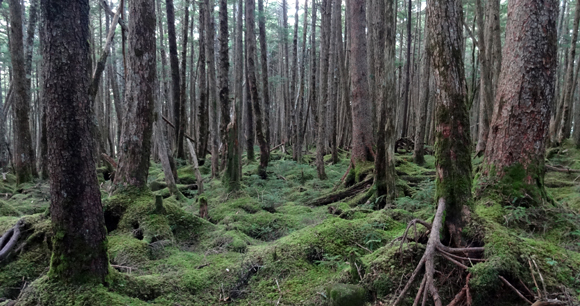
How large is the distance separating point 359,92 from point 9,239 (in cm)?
777

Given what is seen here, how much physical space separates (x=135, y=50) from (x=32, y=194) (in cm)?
578

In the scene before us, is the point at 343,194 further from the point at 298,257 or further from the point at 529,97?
the point at 529,97

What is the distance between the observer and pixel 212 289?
155 inches

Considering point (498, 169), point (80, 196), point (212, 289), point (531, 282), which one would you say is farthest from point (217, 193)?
point (531, 282)

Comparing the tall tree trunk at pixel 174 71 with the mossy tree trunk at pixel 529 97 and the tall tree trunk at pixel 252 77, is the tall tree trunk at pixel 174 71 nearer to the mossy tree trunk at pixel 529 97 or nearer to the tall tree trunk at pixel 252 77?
the tall tree trunk at pixel 252 77

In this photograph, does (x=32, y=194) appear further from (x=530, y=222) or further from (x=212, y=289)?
(x=530, y=222)

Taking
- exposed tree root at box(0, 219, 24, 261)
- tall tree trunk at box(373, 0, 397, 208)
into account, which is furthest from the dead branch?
exposed tree root at box(0, 219, 24, 261)

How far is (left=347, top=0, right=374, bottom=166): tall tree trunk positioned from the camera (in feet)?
28.1

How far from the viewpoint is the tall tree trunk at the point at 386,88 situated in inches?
220

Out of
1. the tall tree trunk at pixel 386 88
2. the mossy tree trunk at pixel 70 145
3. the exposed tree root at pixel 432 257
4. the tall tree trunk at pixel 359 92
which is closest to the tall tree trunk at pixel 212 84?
the tall tree trunk at pixel 359 92

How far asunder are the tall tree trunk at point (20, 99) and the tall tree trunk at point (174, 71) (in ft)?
14.1

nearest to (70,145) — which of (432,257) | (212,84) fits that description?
(432,257)

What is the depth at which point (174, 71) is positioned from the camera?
1195cm

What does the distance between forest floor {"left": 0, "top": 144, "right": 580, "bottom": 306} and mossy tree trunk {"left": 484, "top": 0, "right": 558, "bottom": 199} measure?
42 centimetres
